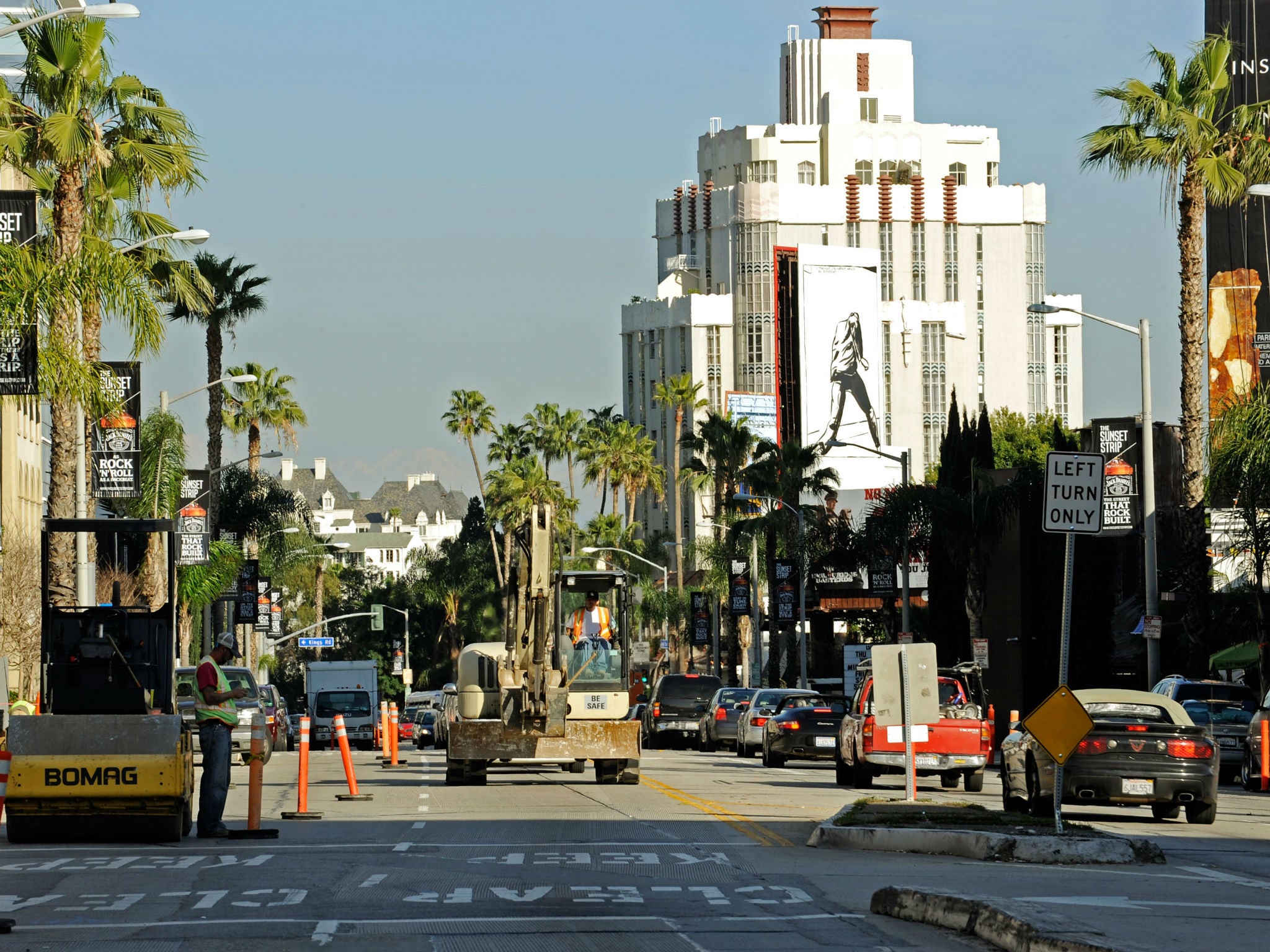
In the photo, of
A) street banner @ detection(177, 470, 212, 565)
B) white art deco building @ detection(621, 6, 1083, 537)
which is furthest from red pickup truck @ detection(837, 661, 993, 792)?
white art deco building @ detection(621, 6, 1083, 537)

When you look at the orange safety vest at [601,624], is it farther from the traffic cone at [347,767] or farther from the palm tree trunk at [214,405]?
the palm tree trunk at [214,405]

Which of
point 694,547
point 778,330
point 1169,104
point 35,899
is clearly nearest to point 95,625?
point 35,899

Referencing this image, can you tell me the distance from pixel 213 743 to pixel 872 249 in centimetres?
12631

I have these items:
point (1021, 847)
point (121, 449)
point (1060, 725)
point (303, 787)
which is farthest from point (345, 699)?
point (1021, 847)

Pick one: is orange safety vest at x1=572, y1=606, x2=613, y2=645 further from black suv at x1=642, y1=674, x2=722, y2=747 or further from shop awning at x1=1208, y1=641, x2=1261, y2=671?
shop awning at x1=1208, y1=641, x2=1261, y2=671

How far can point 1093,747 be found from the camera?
66.0 feet

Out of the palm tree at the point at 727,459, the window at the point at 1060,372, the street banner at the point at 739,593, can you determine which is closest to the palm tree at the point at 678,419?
the palm tree at the point at 727,459

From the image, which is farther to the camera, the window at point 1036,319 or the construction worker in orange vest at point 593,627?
the window at point 1036,319

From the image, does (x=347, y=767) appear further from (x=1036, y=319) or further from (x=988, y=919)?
(x=1036, y=319)

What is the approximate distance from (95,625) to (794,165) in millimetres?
131486

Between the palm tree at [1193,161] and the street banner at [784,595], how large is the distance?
2907cm

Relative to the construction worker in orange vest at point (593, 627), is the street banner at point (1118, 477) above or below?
above

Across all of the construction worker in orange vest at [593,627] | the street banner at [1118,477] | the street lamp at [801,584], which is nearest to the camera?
the construction worker in orange vest at [593,627]

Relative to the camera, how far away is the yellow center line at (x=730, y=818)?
60.5 ft
